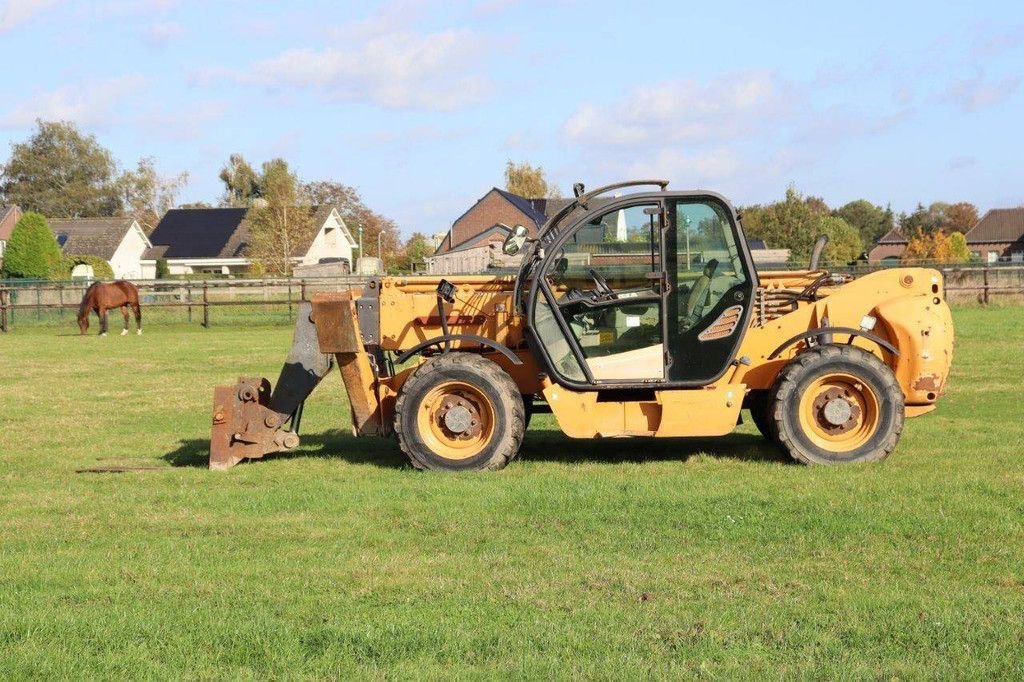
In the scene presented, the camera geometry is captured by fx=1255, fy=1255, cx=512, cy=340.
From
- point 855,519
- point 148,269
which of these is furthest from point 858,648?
point 148,269

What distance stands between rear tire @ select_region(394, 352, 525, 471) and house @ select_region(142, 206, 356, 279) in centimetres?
6498

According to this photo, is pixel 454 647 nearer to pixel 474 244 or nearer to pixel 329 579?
pixel 329 579

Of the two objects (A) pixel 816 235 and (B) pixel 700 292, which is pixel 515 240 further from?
(A) pixel 816 235

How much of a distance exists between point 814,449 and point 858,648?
4770 millimetres

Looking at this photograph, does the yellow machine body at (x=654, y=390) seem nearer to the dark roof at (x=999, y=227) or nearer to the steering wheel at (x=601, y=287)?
the steering wheel at (x=601, y=287)

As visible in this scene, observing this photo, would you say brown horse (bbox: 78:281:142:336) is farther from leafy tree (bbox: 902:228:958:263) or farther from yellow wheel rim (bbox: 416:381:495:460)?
leafy tree (bbox: 902:228:958:263)

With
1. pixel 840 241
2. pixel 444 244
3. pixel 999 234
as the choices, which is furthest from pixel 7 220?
pixel 999 234

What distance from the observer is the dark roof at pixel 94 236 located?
84.1m

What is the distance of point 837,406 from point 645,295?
178 centimetres

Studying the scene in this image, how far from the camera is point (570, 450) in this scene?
38.2ft

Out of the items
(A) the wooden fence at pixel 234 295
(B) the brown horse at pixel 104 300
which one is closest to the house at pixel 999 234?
(A) the wooden fence at pixel 234 295

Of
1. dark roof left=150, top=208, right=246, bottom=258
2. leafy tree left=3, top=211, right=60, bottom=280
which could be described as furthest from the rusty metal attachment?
dark roof left=150, top=208, right=246, bottom=258

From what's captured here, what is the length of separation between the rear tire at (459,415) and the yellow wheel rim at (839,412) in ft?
7.66

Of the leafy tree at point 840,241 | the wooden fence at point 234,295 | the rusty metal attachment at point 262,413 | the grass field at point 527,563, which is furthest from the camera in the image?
the leafy tree at point 840,241
